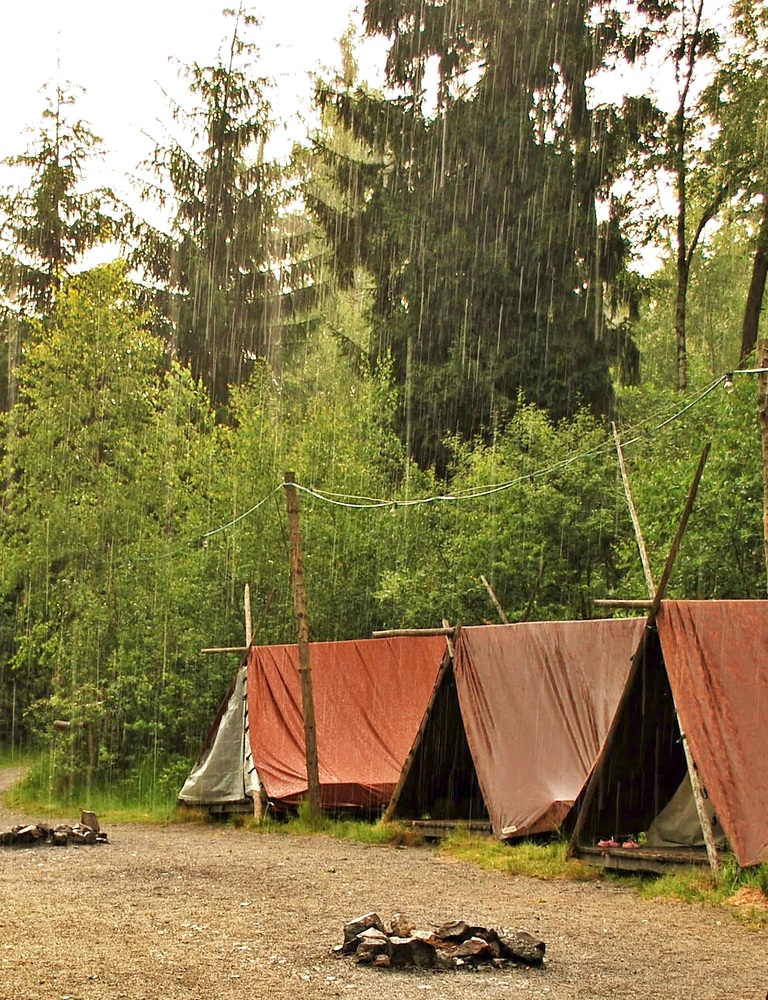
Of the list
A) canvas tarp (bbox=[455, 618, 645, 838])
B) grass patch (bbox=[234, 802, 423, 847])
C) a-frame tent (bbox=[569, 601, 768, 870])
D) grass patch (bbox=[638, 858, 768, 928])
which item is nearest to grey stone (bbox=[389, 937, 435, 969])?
grass patch (bbox=[638, 858, 768, 928])

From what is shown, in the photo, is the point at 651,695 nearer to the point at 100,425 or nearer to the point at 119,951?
the point at 119,951

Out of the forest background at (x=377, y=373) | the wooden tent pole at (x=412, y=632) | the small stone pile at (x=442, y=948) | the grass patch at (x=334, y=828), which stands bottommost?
the grass patch at (x=334, y=828)

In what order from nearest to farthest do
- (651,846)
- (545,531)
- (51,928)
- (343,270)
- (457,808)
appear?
(51,928) → (651,846) → (457,808) → (545,531) → (343,270)

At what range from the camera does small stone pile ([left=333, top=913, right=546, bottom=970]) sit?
5637mm

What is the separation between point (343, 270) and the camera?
909 inches

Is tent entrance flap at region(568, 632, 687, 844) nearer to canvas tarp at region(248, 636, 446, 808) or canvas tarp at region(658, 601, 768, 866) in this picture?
canvas tarp at region(658, 601, 768, 866)

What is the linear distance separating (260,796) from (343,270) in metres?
12.5

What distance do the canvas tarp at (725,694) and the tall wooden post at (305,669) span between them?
4701mm

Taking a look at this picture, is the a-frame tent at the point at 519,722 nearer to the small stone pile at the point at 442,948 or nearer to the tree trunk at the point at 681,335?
the small stone pile at the point at 442,948

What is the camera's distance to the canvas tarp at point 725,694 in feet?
27.7

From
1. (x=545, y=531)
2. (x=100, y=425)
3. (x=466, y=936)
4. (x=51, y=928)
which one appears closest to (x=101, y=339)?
(x=100, y=425)

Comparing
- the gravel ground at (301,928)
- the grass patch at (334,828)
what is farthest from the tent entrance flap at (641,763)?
the grass patch at (334,828)

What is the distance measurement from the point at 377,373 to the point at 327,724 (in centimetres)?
811

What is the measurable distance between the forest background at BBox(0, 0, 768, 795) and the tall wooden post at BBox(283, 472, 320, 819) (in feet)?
6.45
